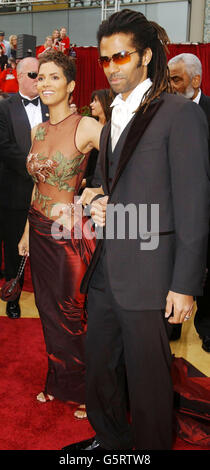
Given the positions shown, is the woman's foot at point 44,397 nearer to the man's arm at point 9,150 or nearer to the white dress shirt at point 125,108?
the white dress shirt at point 125,108

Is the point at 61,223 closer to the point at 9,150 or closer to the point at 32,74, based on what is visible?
the point at 9,150

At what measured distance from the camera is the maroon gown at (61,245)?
82.3 inches

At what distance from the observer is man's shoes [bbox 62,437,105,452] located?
71.0 inches

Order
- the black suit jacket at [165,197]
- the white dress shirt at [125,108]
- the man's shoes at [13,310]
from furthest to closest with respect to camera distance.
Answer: the man's shoes at [13,310]
the white dress shirt at [125,108]
the black suit jacket at [165,197]

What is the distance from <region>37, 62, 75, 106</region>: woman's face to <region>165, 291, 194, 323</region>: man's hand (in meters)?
1.17

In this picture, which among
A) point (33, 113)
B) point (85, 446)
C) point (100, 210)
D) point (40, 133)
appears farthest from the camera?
point (33, 113)

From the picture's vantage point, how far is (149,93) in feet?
4.57

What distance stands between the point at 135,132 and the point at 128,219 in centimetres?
27

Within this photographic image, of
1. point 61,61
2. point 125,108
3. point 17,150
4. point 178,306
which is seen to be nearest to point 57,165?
point 61,61

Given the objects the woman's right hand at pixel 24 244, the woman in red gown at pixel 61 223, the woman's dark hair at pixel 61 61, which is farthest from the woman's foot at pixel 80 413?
the woman's dark hair at pixel 61 61

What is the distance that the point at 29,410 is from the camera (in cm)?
223

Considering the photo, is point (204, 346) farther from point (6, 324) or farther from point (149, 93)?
point (149, 93)

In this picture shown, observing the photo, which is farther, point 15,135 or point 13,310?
point 13,310
